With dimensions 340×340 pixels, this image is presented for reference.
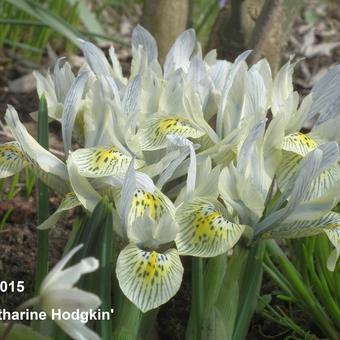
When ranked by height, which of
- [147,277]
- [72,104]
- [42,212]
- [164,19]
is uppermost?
[164,19]

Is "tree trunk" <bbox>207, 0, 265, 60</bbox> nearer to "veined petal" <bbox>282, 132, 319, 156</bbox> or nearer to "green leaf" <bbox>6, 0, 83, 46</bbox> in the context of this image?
"green leaf" <bbox>6, 0, 83, 46</bbox>

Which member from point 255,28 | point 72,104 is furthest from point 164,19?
point 72,104

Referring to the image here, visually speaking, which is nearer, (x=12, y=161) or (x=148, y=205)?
(x=148, y=205)

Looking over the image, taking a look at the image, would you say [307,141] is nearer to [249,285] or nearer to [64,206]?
[249,285]

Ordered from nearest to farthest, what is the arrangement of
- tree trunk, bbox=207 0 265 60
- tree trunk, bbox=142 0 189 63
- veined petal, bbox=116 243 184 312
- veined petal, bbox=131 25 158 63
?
veined petal, bbox=116 243 184 312 → veined petal, bbox=131 25 158 63 → tree trunk, bbox=207 0 265 60 → tree trunk, bbox=142 0 189 63

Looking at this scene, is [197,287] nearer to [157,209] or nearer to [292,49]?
[157,209]

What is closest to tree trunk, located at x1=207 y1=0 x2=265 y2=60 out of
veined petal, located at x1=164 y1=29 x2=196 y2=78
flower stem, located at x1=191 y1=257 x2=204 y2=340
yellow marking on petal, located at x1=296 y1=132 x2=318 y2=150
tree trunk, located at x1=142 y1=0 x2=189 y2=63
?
tree trunk, located at x1=142 y1=0 x2=189 y2=63
